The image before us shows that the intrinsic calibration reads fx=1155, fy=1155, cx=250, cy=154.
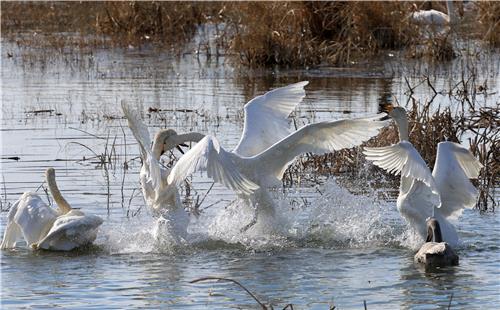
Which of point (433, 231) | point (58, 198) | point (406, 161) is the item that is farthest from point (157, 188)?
point (433, 231)

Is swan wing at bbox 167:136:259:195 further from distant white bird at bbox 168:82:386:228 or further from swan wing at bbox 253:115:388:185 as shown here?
swan wing at bbox 253:115:388:185

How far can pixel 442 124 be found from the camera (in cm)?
1139

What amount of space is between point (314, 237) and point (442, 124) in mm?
2450

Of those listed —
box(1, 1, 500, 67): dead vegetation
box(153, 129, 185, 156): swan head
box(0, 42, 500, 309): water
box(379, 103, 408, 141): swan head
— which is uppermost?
box(1, 1, 500, 67): dead vegetation

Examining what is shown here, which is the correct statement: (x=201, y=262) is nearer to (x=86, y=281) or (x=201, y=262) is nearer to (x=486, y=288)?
(x=86, y=281)

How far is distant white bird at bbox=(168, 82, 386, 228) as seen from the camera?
8.78 metres

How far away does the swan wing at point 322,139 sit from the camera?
9.23 metres

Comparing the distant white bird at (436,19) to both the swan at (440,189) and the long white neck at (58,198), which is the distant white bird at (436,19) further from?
the long white neck at (58,198)

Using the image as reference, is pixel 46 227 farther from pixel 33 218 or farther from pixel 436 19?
pixel 436 19

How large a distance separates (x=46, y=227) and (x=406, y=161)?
9.60 feet

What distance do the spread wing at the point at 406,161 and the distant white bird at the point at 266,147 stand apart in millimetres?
224

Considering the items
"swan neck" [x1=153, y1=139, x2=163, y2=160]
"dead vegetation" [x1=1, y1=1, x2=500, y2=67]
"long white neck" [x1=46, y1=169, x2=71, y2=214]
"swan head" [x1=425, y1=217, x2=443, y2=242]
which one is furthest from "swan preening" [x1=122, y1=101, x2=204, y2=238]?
"dead vegetation" [x1=1, y1=1, x2=500, y2=67]

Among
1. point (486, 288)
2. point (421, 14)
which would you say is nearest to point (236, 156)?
point (486, 288)

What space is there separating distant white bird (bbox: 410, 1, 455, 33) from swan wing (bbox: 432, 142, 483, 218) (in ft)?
40.7
